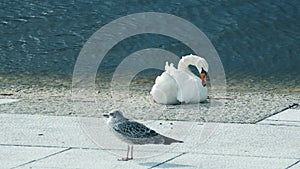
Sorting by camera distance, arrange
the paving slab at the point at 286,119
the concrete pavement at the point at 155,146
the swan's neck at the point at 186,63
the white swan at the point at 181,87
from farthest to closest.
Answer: the swan's neck at the point at 186,63 → the white swan at the point at 181,87 → the paving slab at the point at 286,119 → the concrete pavement at the point at 155,146

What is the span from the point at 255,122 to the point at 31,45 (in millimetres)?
8644

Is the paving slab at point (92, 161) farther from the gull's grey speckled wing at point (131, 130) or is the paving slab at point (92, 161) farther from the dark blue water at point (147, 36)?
the dark blue water at point (147, 36)

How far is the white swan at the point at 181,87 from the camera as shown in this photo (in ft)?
35.9

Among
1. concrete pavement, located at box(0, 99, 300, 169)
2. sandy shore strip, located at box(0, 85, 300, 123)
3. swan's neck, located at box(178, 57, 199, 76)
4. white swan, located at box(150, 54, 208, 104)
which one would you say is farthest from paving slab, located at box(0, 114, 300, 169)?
swan's neck, located at box(178, 57, 199, 76)

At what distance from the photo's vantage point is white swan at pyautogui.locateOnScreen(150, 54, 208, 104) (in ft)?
35.9

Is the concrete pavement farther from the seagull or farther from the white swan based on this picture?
the white swan

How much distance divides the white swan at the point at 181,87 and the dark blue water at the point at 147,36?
346 centimetres

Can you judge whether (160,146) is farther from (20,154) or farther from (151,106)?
(151,106)

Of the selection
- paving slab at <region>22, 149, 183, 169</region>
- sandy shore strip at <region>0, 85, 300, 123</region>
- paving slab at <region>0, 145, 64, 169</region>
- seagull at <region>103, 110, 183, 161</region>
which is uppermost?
seagull at <region>103, 110, 183, 161</region>

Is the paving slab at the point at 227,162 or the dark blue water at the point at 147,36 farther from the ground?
the paving slab at the point at 227,162

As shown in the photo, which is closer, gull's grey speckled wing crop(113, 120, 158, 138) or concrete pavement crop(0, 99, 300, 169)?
gull's grey speckled wing crop(113, 120, 158, 138)

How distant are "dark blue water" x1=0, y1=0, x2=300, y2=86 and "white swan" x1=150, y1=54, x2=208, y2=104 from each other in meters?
3.46

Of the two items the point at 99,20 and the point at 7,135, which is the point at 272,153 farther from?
the point at 99,20

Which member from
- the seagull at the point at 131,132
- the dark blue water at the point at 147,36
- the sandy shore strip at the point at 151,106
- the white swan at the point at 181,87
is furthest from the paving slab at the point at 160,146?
the dark blue water at the point at 147,36
